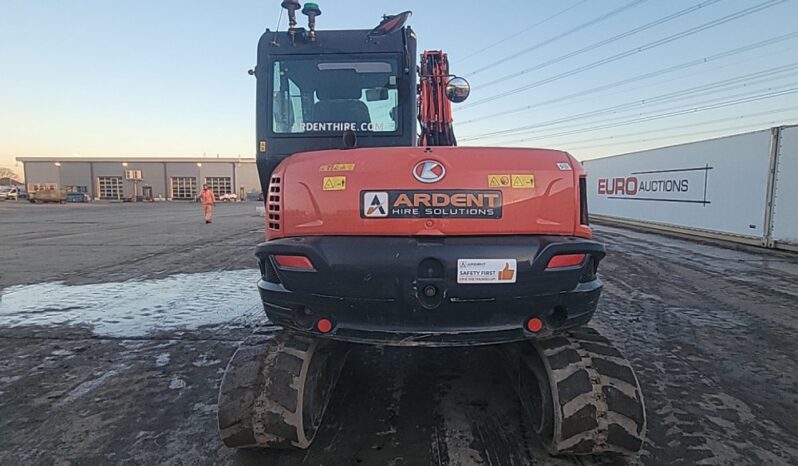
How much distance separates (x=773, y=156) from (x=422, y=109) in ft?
35.7

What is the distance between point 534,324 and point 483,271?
42 centimetres

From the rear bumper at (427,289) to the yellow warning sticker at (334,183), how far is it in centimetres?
26

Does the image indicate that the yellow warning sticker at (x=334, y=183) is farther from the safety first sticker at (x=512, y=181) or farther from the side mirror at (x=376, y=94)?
the side mirror at (x=376, y=94)

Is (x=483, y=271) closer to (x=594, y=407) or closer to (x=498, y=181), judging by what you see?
(x=498, y=181)

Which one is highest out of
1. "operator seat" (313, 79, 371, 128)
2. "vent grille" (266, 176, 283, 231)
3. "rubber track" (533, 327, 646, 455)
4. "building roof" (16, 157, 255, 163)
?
"building roof" (16, 157, 255, 163)

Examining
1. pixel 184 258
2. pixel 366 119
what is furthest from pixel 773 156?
pixel 184 258

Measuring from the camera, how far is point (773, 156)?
11.4 m

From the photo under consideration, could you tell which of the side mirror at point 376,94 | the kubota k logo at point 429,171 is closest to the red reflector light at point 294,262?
the kubota k logo at point 429,171

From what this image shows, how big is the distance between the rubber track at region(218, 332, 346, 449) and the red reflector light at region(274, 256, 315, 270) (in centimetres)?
53

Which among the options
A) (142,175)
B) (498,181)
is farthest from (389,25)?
(142,175)

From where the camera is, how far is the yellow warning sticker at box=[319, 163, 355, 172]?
7.91 feet

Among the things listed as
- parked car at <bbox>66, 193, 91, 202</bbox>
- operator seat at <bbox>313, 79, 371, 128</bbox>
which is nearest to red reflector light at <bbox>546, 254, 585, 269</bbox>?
operator seat at <bbox>313, 79, 371, 128</bbox>

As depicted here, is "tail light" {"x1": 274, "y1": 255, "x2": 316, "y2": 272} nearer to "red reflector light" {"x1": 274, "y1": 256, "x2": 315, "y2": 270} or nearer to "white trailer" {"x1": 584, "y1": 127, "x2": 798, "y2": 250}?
"red reflector light" {"x1": 274, "y1": 256, "x2": 315, "y2": 270}

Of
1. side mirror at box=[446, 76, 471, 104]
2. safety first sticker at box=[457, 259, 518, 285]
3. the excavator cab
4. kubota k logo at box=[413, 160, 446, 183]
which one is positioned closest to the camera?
safety first sticker at box=[457, 259, 518, 285]
